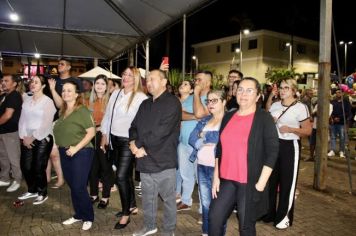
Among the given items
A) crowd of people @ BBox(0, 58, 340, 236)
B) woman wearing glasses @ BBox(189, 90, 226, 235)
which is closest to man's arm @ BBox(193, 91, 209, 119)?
crowd of people @ BBox(0, 58, 340, 236)

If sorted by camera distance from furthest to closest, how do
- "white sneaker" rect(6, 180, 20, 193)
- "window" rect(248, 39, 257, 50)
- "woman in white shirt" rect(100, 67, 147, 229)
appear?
"window" rect(248, 39, 257, 50) → "white sneaker" rect(6, 180, 20, 193) → "woman in white shirt" rect(100, 67, 147, 229)

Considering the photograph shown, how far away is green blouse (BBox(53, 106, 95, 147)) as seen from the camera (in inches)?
167

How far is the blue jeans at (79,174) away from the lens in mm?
4266

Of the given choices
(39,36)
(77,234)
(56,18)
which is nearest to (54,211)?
(77,234)

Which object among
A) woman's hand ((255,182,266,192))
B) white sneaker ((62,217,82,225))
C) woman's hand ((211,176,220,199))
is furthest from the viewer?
white sneaker ((62,217,82,225))

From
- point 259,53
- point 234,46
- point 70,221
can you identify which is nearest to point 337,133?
point 70,221

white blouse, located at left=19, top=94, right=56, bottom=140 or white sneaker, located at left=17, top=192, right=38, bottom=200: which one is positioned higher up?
white blouse, located at left=19, top=94, right=56, bottom=140

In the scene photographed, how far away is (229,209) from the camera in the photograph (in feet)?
10.4

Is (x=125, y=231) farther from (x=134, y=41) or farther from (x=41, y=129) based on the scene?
(x=134, y=41)

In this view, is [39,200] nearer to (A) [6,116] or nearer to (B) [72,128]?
(A) [6,116]

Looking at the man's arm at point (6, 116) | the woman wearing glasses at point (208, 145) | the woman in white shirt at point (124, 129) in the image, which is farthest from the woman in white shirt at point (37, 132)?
the woman wearing glasses at point (208, 145)

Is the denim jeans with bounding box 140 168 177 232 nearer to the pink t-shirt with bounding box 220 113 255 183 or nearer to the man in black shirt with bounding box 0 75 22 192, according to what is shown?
the pink t-shirt with bounding box 220 113 255 183

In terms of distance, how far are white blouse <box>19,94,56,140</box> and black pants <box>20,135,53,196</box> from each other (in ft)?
0.47

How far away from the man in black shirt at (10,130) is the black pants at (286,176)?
4530mm
